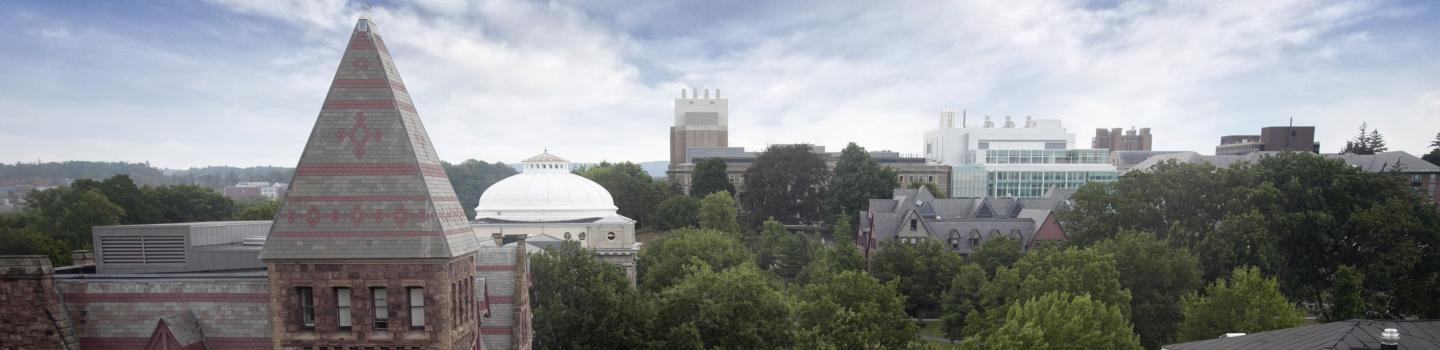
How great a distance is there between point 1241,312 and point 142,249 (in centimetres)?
4460

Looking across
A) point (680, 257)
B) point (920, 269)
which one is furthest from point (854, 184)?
point (680, 257)

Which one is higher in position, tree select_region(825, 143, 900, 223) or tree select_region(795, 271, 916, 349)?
tree select_region(825, 143, 900, 223)

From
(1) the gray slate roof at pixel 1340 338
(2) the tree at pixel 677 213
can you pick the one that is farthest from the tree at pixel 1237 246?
(2) the tree at pixel 677 213

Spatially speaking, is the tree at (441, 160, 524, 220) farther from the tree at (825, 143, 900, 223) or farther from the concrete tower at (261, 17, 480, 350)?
the concrete tower at (261, 17, 480, 350)

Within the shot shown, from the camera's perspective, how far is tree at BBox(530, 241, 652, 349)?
2875 centimetres

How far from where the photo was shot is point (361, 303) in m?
15.0

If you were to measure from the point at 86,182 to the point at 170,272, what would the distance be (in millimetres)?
77339

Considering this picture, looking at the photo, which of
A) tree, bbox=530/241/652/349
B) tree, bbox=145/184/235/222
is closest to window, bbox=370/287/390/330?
tree, bbox=530/241/652/349

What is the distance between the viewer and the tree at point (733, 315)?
29812mm

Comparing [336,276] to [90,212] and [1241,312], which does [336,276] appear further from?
[90,212]

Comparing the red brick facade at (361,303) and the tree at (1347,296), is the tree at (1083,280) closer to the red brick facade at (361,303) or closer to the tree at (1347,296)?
the tree at (1347,296)

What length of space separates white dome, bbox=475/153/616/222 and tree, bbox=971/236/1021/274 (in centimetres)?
3787

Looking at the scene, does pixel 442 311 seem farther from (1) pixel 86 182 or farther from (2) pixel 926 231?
(1) pixel 86 182

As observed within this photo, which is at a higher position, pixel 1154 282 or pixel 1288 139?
pixel 1288 139
